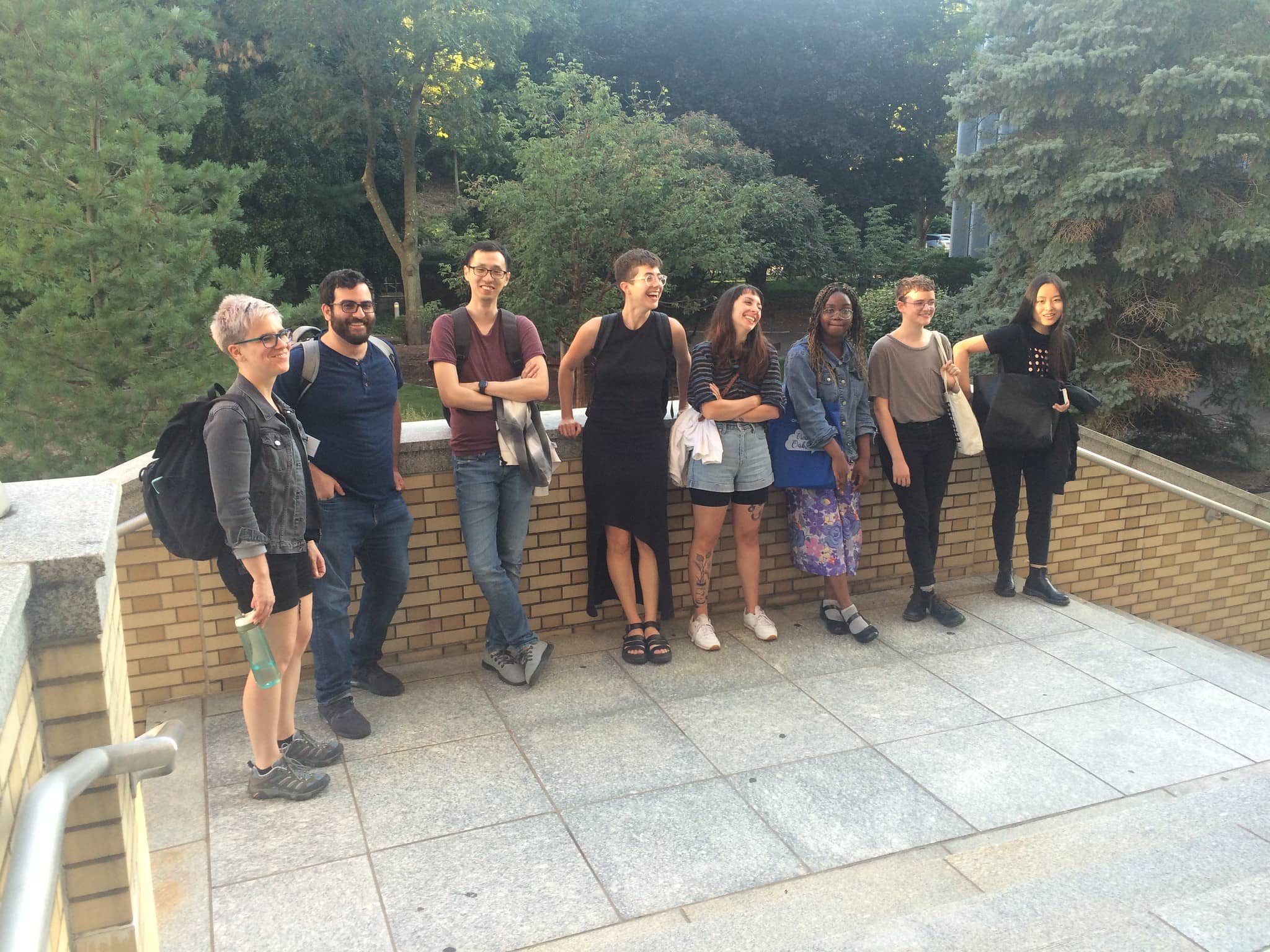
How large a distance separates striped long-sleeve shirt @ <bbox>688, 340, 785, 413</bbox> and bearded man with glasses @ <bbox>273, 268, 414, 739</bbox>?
55.6 inches

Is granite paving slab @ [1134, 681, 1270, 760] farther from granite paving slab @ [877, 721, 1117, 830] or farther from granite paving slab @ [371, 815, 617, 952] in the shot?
granite paving slab @ [371, 815, 617, 952]

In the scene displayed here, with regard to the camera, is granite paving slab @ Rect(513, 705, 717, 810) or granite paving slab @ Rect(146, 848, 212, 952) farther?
granite paving slab @ Rect(513, 705, 717, 810)

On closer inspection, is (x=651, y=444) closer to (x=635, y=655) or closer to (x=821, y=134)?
(x=635, y=655)

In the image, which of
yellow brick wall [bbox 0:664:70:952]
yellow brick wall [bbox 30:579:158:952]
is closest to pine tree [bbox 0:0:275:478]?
yellow brick wall [bbox 30:579:158:952]

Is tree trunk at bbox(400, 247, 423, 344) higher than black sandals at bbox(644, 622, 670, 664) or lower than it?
higher

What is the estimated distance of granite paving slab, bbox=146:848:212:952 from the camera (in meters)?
3.02

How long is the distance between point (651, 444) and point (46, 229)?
6327 millimetres

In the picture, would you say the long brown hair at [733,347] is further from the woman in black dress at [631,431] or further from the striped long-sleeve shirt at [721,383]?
the woman in black dress at [631,431]

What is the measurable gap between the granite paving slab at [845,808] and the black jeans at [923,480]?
170cm

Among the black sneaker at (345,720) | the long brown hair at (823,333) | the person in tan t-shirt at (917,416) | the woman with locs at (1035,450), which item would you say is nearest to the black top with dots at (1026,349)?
the woman with locs at (1035,450)

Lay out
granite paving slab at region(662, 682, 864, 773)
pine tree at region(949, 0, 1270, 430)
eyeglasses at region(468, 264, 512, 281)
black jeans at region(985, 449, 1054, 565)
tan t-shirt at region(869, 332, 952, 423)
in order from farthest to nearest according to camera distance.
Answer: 1. pine tree at region(949, 0, 1270, 430)
2. black jeans at region(985, 449, 1054, 565)
3. tan t-shirt at region(869, 332, 952, 423)
4. eyeglasses at region(468, 264, 512, 281)
5. granite paving slab at region(662, 682, 864, 773)

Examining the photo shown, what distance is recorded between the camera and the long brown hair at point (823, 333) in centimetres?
517

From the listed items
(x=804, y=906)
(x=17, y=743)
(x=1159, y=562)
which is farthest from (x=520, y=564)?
(x=1159, y=562)

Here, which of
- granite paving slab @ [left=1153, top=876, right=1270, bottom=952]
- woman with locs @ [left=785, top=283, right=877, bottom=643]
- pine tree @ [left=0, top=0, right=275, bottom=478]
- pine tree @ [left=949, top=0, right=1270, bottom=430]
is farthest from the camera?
pine tree @ [left=949, top=0, right=1270, bottom=430]
